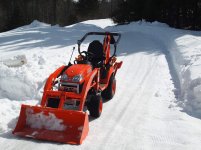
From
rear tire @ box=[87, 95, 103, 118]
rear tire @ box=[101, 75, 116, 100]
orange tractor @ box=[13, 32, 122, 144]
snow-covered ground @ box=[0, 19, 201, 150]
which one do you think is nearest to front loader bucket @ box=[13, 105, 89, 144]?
orange tractor @ box=[13, 32, 122, 144]

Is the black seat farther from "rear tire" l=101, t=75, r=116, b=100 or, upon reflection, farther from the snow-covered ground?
the snow-covered ground

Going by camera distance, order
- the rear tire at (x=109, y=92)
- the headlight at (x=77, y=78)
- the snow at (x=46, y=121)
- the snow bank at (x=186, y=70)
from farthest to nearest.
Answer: the rear tire at (x=109, y=92) → the snow bank at (x=186, y=70) → the headlight at (x=77, y=78) → the snow at (x=46, y=121)

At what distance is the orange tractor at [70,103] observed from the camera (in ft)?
17.4

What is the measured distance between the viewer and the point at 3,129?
543cm

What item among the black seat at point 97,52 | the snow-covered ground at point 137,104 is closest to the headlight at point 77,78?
the snow-covered ground at point 137,104

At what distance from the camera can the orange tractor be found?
529 cm

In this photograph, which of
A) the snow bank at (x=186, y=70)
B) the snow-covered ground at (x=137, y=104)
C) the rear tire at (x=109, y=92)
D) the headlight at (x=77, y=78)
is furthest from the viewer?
the rear tire at (x=109, y=92)

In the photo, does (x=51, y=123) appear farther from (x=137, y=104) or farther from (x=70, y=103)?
(x=137, y=104)

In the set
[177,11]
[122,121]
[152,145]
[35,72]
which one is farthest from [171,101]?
[177,11]

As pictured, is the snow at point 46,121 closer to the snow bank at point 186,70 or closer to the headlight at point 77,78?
the headlight at point 77,78

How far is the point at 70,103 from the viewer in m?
6.05

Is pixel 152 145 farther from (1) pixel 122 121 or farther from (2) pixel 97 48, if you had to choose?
(2) pixel 97 48

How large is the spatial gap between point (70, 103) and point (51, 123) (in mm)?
749

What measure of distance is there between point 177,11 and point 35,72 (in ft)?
80.7
